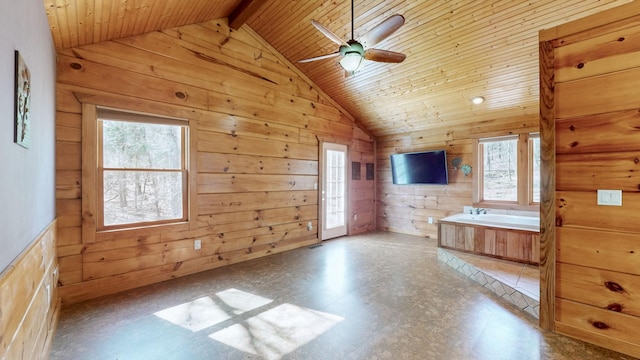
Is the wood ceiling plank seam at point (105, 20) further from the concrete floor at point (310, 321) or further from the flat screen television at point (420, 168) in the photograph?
the flat screen television at point (420, 168)

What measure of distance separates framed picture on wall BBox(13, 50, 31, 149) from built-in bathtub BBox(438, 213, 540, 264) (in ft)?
15.3

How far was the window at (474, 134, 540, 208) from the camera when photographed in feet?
15.6

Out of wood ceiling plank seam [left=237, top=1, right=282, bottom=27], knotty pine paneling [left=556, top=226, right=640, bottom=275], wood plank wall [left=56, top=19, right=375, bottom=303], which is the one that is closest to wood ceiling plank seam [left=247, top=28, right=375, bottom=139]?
wood plank wall [left=56, top=19, right=375, bottom=303]

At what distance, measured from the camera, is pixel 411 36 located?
12.5 ft

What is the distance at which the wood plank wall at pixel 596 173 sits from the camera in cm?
197

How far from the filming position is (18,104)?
4.39 ft

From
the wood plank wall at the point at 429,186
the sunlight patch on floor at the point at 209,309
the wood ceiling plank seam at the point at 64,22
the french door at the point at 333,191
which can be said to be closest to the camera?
the wood ceiling plank seam at the point at 64,22

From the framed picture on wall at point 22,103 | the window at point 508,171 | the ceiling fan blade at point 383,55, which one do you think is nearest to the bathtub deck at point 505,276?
the window at point 508,171

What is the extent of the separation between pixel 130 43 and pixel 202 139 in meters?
1.32

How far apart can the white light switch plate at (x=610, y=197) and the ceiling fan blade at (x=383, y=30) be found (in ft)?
7.25

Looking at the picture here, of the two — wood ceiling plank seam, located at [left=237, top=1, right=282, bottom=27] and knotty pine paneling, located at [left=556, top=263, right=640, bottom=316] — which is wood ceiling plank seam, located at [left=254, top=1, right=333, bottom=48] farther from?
knotty pine paneling, located at [left=556, top=263, right=640, bottom=316]

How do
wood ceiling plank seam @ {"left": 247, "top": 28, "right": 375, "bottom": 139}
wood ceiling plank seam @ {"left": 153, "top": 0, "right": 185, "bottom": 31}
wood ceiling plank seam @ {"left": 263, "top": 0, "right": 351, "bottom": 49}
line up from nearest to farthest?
wood ceiling plank seam @ {"left": 153, "top": 0, "right": 185, "bottom": 31}
wood ceiling plank seam @ {"left": 263, "top": 0, "right": 351, "bottom": 49}
wood ceiling plank seam @ {"left": 247, "top": 28, "right": 375, "bottom": 139}

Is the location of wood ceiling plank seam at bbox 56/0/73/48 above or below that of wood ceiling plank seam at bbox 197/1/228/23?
below

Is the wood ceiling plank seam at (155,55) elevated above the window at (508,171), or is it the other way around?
the wood ceiling plank seam at (155,55)
